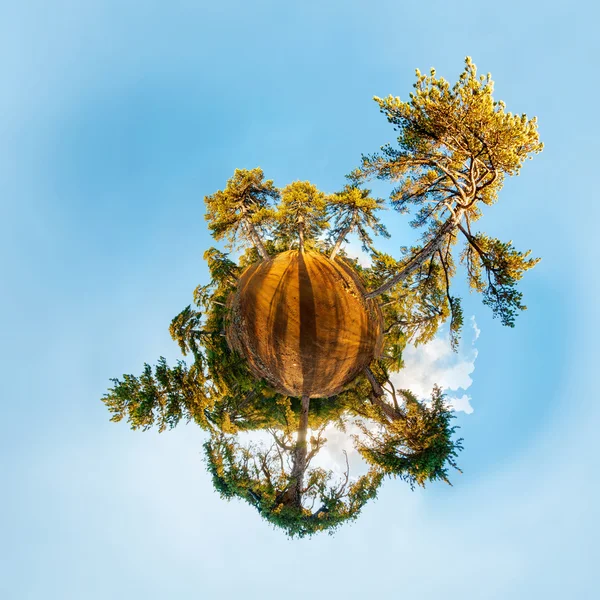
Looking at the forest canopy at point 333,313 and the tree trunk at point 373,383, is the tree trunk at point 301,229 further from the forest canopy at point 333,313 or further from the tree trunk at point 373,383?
the tree trunk at point 373,383

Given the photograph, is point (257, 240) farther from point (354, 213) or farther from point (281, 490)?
point (281, 490)

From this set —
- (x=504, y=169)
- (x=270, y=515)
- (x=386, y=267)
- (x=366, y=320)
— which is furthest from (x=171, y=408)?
(x=504, y=169)

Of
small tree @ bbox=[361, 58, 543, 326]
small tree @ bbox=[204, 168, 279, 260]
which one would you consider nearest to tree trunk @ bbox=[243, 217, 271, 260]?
small tree @ bbox=[204, 168, 279, 260]

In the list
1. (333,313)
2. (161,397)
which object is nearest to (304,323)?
(333,313)

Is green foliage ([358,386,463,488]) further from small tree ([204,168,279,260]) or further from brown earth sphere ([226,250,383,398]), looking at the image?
small tree ([204,168,279,260])

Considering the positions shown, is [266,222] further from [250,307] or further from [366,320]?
[366,320]

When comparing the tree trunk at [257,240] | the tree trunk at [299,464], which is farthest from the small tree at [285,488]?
the tree trunk at [257,240]
